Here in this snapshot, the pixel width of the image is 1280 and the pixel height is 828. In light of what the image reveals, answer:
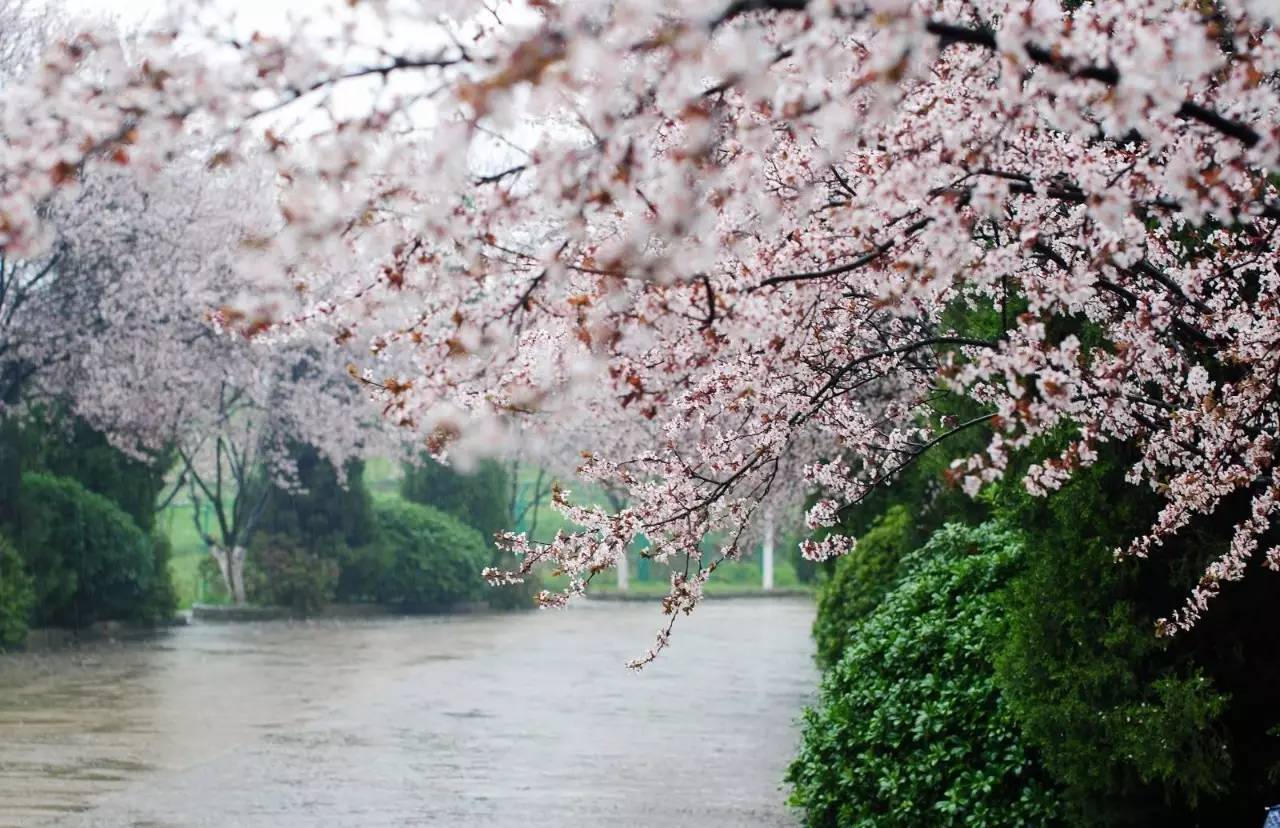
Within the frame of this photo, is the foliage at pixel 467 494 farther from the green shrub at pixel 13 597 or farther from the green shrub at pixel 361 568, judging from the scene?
the green shrub at pixel 13 597

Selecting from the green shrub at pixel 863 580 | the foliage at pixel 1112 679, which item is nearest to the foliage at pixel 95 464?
the green shrub at pixel 863 580

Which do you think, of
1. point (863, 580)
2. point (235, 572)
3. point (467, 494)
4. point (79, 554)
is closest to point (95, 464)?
point (79, 554)

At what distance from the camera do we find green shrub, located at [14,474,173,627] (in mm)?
21062

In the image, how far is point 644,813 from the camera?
28.3ft

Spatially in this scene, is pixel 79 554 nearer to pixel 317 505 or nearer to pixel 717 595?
pixel 317 505

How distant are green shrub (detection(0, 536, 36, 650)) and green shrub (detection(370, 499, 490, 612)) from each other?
529 inches

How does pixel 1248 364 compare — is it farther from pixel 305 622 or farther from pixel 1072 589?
pixel 305 622

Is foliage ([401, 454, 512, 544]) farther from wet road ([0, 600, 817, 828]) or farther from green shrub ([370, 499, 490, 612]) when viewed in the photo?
wet road ([0, 600, 817, 828])

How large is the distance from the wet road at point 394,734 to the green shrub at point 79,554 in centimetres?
124

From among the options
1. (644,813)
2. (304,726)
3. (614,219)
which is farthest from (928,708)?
(304,726)

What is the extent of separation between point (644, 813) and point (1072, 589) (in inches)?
145

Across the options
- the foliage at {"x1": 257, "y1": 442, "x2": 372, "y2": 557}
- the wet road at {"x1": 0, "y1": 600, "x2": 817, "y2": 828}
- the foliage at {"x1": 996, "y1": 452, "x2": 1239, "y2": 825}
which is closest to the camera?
the foliage at {"x1": 996, "y1": 452, "x2": 1239, "y2": 825}

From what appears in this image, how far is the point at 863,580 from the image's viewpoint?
12.9 metres

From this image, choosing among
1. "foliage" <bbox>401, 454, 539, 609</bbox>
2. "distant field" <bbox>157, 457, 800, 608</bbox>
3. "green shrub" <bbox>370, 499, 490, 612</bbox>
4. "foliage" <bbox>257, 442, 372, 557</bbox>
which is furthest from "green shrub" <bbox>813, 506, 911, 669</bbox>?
"distant field" <bbox>157, 457, 800, 608</bbox>
